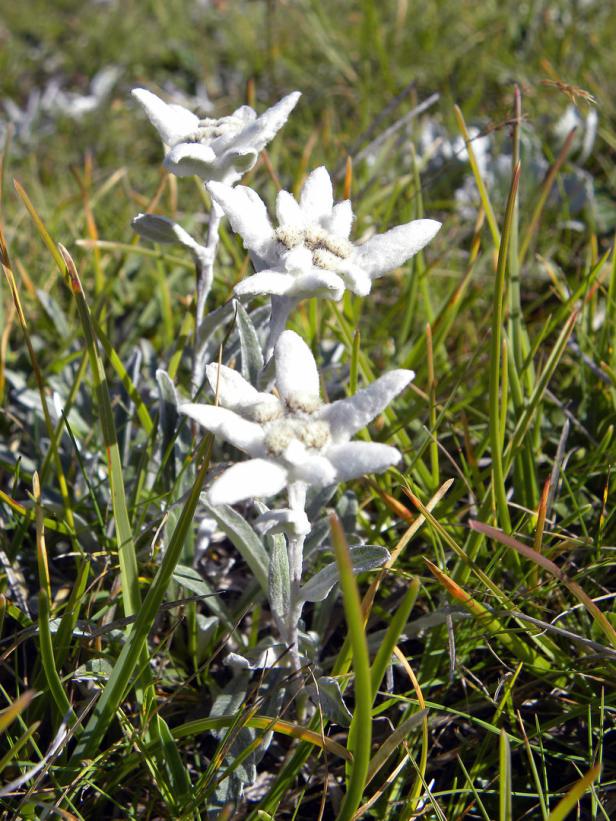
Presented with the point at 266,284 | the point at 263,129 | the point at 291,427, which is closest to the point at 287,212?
the point at 263,129

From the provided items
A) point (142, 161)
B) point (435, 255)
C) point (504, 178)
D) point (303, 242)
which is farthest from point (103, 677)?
point (142, 161)

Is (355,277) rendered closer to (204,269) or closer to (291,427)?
(291,427)

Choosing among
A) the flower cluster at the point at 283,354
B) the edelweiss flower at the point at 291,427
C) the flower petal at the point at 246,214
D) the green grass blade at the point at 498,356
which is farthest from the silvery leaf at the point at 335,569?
the flower petal at the point at 246,214

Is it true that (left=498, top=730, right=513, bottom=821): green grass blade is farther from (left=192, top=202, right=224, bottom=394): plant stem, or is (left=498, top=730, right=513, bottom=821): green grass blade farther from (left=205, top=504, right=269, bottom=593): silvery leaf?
(left=192, top=202, right=224, bottom=394): plant stem

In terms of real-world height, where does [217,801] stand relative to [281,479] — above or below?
below

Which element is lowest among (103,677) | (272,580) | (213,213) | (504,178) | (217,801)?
(217,801)

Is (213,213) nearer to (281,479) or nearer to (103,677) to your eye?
(281,479)

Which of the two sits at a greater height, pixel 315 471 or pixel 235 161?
pixel 235 161

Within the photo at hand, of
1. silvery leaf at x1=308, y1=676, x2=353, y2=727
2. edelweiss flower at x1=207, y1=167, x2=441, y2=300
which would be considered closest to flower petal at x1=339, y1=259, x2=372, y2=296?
edelweiss flower at x1=207, y1=167, x2=441, y2=300
